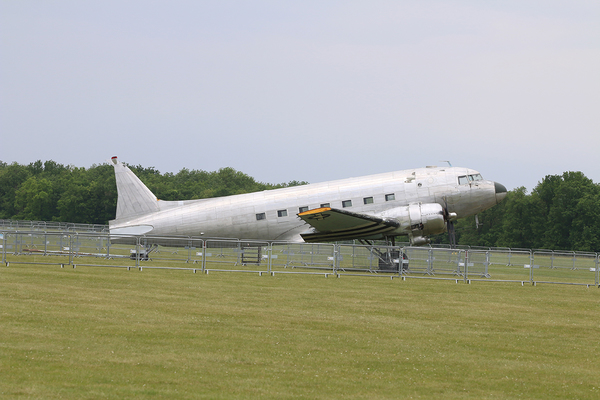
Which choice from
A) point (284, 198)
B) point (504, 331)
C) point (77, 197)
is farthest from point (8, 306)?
point (77, 197)

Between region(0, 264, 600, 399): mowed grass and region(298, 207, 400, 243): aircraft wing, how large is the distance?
8.68 m

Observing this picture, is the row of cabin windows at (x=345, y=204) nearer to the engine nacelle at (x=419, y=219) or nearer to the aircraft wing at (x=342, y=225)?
the engine nacelle at (x=419, y=219)

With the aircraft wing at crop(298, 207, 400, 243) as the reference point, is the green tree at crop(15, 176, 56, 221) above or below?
above

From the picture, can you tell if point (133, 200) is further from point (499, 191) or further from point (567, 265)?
point (567, 265)

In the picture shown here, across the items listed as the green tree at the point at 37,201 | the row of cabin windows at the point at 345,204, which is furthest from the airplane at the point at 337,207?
the green tree at the point at 37,201

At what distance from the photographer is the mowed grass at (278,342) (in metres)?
8.80

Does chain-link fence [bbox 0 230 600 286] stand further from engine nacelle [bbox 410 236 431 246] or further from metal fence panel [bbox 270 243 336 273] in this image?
engine nacelle [bbox 410 236 431 246]

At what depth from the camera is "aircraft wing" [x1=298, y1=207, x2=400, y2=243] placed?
29.4 m

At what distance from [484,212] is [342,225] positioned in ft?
246

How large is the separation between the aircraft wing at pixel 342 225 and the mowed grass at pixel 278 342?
28.5ft

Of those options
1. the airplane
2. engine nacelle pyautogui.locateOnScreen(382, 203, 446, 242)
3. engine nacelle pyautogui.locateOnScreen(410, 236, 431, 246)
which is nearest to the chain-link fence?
engine nacelle pyautogui.locateOnScreen(382, 203, 446, 242)

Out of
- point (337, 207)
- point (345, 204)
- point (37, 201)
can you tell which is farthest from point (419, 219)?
point (37, 201)

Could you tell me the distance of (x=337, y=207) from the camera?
104 ft

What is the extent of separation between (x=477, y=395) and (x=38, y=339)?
7.54 metres
